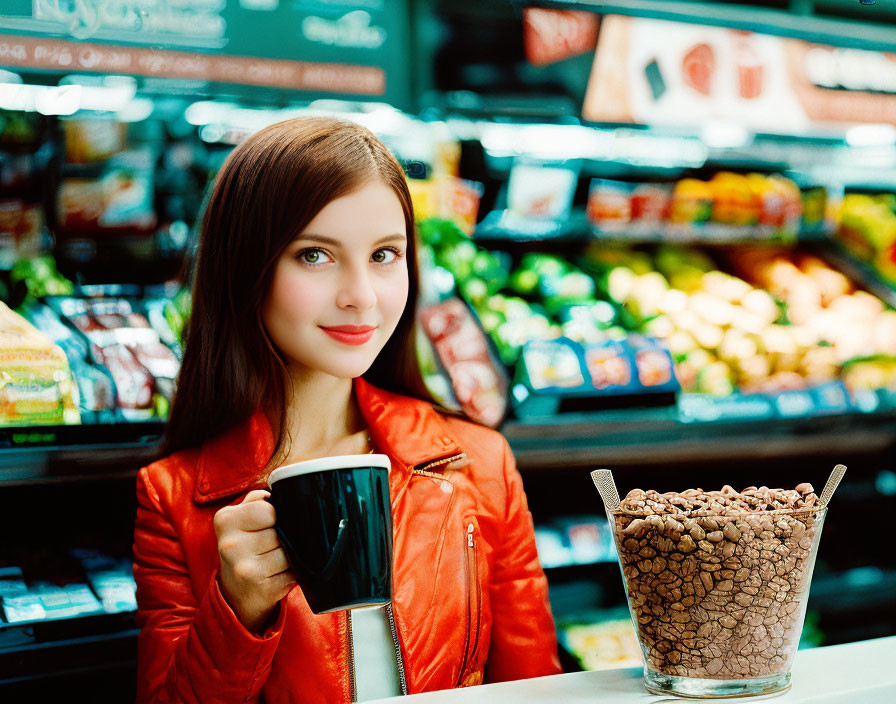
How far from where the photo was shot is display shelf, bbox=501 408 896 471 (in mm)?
Answer: 2451

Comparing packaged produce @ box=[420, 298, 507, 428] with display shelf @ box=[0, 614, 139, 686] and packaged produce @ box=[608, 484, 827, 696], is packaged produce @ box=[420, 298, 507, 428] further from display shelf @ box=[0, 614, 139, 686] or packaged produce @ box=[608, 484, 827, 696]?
packaged produce @ box=[608, 484, 827, 696]

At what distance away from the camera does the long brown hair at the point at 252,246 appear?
116 cm

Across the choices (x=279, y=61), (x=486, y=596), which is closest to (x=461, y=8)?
(x=279, y=61)

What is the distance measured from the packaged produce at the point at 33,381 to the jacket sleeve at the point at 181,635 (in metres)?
0.82

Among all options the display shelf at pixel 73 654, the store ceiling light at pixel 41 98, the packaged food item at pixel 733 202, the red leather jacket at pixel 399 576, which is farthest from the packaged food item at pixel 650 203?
the display shelf at pixel 73 654

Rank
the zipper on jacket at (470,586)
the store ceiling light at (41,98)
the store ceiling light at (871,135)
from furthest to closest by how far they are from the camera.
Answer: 1. the store ceiling light at (871,135)
2. the store ceiling light at (41,98)
3. the zipper on jacket at (470,586)

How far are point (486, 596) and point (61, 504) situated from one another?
1432 millimetres

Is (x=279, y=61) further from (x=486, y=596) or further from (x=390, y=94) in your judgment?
(x=486, y=596)

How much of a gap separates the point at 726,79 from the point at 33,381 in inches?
89.0

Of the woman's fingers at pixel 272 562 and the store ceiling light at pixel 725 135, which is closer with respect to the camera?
the woman's fingers at pixel 272 562

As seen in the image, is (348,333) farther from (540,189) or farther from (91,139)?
(540,189)

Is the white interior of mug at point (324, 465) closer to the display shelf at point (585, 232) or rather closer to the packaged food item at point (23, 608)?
the packaged food item at point (23, 608)

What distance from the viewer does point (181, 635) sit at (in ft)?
3.84

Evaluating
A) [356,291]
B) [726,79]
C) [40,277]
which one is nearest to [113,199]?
[40,277]
